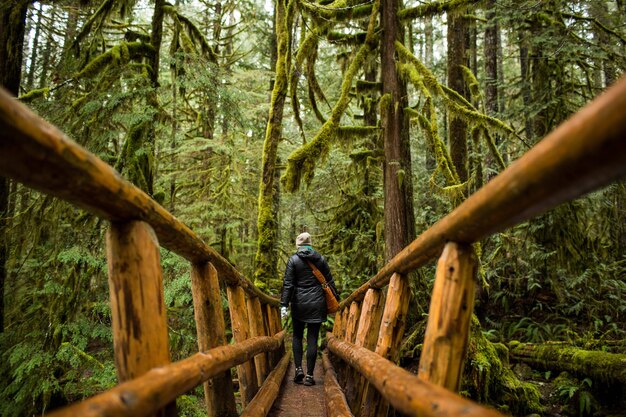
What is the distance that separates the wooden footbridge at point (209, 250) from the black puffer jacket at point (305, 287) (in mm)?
3308

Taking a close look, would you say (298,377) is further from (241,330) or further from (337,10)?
(337,10)

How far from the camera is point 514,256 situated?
9.97 m

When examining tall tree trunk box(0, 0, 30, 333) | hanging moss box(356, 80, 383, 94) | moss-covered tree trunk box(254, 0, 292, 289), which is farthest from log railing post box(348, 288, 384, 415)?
hanging moss box(356, 80, 383, 94)

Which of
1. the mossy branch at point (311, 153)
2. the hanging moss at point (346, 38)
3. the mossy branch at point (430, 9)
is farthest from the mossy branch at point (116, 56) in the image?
the mossy branch at point (430, 9)

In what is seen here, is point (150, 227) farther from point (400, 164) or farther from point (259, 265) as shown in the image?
point (259, 265)

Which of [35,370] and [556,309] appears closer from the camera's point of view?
[35,370]

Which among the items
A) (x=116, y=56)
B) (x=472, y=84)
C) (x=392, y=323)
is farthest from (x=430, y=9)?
(x=392, y=323)

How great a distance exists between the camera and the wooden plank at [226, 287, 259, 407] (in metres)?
4.30

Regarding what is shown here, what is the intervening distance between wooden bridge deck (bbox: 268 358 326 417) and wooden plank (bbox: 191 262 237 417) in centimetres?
172

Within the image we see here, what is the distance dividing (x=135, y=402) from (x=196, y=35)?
9593 millimetres

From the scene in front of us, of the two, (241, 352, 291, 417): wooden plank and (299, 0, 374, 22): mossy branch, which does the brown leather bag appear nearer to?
(241, 352, 291, 417): wooden plank

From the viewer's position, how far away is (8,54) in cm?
782

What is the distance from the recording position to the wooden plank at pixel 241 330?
4.30 metres

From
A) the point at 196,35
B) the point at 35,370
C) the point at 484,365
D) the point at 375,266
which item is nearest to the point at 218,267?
the point at 484,365
